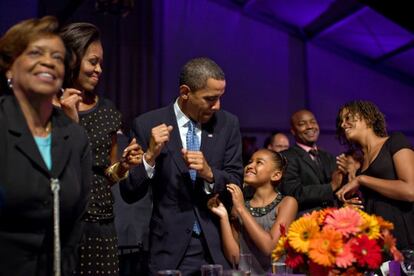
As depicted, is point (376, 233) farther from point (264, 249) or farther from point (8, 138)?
point (8, 138)

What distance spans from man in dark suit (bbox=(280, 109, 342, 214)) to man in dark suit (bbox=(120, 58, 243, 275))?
1.23m

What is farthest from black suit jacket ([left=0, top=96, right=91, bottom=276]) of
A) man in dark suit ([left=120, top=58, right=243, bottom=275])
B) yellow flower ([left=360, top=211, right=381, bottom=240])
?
yellow flower ([left=360, top=211, right=381, bottom=240])

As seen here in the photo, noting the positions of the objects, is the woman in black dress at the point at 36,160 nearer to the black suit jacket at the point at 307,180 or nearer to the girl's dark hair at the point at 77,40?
the girl's dark hair at the point at 77,40

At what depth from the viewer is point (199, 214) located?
2322mm

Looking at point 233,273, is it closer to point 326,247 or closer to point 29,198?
point 326,247

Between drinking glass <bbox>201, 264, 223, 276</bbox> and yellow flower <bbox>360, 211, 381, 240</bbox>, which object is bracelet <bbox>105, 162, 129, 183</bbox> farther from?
yellow flower <bbox>360, 211, 381, 240</bbox>

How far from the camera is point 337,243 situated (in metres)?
1.69

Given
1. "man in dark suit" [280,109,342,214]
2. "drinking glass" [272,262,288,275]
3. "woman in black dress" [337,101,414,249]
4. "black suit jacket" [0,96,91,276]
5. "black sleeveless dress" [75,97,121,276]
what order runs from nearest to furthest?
"black suit jacket" [0,96,91,276], "drinking glass" [272,262,288,275], "black sleeveless dress" [75,97,121,276], "woman in black dress" [337,101,414,249], "man in dark suit" [280,109,342,214]

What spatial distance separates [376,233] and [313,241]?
0.20 metres

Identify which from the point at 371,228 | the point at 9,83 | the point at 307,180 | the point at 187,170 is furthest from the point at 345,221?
the point at 307,180

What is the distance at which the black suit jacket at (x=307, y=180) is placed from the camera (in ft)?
11.7

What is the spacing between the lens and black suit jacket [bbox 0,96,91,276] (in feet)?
4.91

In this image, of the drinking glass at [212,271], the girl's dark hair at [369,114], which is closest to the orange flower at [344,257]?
the drinking glass at [212,271]

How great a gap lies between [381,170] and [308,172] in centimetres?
105
